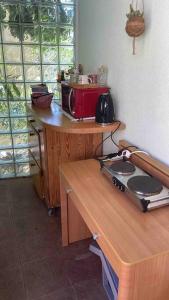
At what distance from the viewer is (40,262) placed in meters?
1.71

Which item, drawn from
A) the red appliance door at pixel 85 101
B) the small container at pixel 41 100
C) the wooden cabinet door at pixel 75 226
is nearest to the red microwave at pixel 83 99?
the red appliance door at pixel 85 101

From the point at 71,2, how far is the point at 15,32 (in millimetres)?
623

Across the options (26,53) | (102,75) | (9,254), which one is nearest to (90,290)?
(9,254)

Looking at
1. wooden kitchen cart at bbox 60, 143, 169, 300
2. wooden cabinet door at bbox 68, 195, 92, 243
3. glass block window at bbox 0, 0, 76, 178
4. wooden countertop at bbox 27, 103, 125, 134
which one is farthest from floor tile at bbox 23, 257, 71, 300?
glass block window at bbox 0, 0, 76, 178

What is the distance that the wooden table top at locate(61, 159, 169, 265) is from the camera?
0.89m

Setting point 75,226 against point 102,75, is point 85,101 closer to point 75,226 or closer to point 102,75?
point 102,75

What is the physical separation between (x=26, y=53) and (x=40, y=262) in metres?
1.87

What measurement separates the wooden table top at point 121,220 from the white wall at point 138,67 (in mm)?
346

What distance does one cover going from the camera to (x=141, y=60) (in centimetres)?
143

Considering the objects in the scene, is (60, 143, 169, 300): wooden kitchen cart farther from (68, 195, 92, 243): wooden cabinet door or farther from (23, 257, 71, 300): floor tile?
(23, 257, 71, 300): floor tile

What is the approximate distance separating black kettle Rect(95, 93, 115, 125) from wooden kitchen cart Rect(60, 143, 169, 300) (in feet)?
1.31

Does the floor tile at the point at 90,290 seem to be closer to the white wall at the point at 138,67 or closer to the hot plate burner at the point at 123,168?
the hot plate burner at the point at 123,168

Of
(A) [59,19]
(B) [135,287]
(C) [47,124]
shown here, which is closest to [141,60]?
(C) [47,124]

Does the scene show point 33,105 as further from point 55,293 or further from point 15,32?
point 55,293
